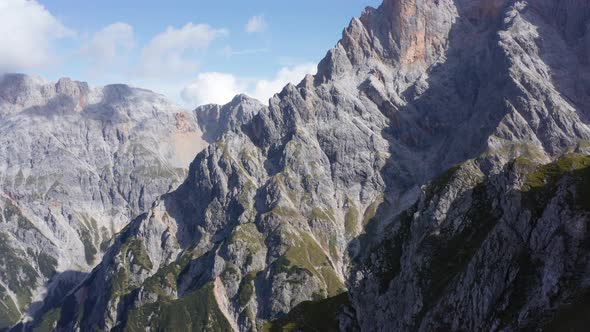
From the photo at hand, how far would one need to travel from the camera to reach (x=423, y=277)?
150 m

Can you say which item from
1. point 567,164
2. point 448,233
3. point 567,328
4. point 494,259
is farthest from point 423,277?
point 567,328

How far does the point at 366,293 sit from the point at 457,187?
1682 inches

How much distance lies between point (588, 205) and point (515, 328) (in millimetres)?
26828

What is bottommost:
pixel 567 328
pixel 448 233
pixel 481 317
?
pixel 567 328

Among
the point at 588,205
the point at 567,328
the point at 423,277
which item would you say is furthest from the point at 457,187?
the point at 567,328

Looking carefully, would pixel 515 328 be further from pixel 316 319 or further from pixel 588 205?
pixel 316 319

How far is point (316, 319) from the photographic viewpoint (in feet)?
595

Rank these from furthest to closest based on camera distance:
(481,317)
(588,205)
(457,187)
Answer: (457,187) < (481,317) < (588,205)

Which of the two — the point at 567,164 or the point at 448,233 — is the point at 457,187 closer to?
the point at 448,233

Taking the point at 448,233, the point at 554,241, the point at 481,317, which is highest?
the point at 448,233

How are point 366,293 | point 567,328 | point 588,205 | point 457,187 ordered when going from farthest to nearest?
1. point 457,187
2. point 366,293
3. point 588,205
4. point 567,328

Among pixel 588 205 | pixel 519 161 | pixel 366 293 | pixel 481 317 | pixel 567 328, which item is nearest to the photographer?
pixel 567 328

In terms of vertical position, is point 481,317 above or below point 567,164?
below

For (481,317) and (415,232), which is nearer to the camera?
(481,317)
